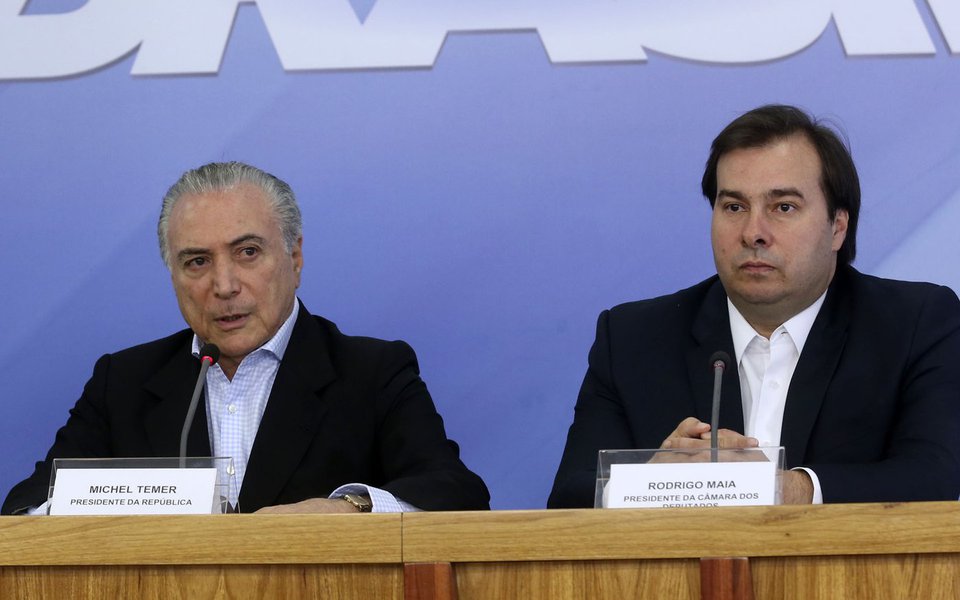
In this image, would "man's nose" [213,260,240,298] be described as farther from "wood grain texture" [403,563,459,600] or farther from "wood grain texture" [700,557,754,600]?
"wood grain texture" [700,557,754,600]

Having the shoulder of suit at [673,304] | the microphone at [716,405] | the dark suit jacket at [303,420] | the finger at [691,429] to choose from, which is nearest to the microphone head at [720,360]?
the microphone at [716,405]

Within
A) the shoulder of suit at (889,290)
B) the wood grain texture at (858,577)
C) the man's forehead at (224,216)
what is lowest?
the wood grain texture at (858,577)

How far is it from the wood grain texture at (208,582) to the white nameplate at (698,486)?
1.35 ft

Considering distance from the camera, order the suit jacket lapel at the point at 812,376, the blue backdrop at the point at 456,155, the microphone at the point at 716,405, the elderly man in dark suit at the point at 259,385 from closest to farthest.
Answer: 1. the microphone at the point at 716,405
2. the suit jacket lapel at the point at 812,376
3. the elderly man in dark suit at the point at 259,385
4. the blue backdrop at the point at 456,155

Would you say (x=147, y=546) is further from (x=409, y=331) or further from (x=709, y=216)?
(x=709, y=216)

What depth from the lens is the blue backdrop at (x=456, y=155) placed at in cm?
340

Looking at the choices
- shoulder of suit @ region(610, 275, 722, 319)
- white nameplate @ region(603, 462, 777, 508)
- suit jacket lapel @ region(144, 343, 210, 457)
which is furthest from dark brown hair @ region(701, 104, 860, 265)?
suit jacket lapel @ region(144, 343, 210, 457)

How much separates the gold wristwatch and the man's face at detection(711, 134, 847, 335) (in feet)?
3.06

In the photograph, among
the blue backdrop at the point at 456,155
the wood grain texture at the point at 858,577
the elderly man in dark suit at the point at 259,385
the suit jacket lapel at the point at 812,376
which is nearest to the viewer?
the wood grain texture at the point at 858,577

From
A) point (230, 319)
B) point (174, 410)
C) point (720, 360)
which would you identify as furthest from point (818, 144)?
point (174, 410)

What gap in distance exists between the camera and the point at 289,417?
2.96 m

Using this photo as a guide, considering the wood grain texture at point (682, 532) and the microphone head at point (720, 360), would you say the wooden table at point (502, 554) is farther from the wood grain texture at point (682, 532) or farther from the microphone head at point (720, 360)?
the microphone head at point (720, 360)

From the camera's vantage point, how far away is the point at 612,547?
1.86 metres

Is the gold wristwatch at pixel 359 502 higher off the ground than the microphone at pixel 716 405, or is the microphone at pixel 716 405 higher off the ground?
the microphone at pixel 716 405
